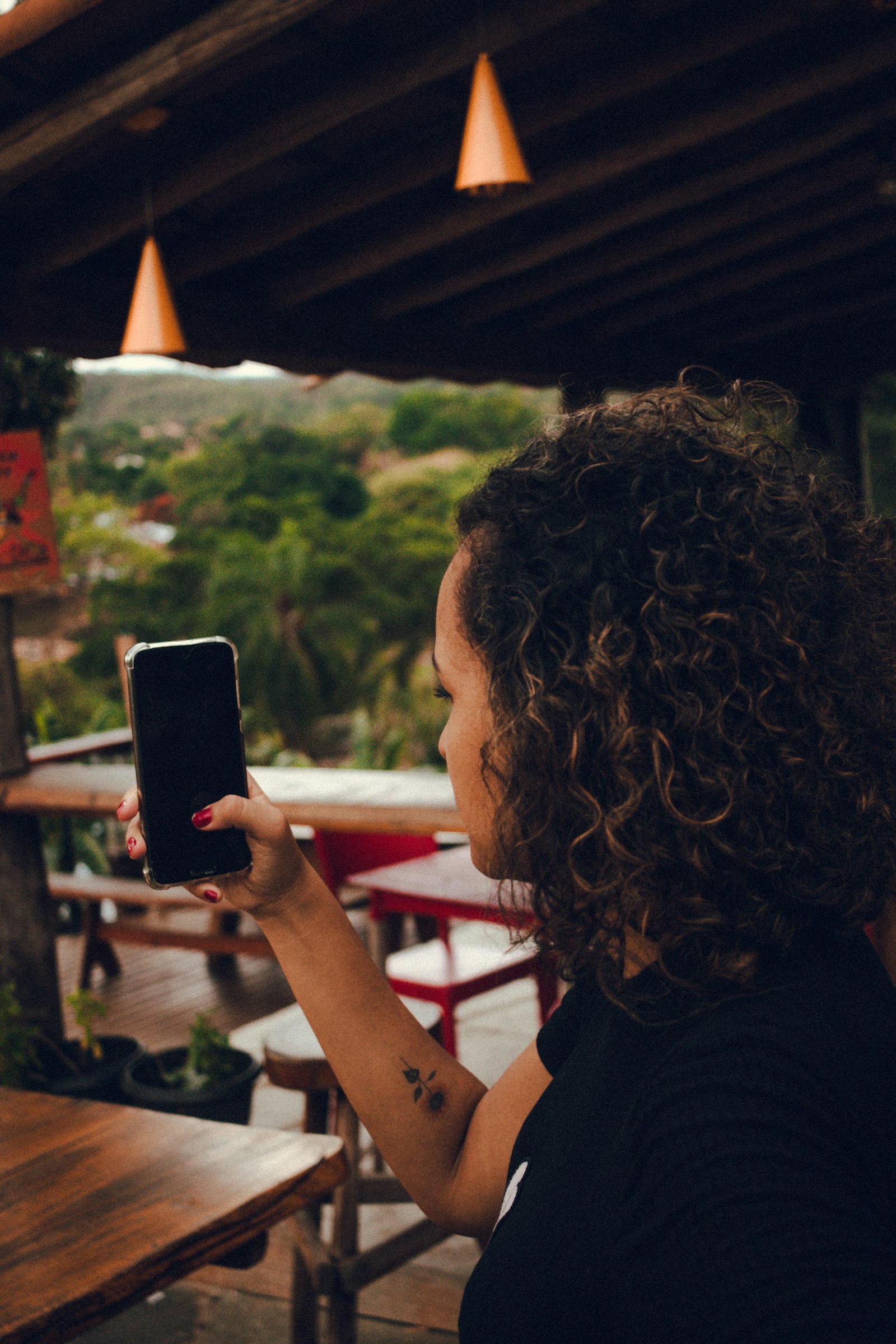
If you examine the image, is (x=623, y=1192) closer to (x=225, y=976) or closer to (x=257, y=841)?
(x=257, y=841)

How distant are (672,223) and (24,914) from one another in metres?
3.54

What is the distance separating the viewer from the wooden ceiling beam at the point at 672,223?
4047 mm

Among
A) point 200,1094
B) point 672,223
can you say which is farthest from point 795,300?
point 200,1094

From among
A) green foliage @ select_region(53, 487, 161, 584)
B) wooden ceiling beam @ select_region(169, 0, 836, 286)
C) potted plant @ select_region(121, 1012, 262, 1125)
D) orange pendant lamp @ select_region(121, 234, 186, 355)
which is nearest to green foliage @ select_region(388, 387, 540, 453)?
green foliage @ select_region(53, 487, 161, 584)

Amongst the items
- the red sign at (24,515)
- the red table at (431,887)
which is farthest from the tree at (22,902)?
the red table at (431,887)

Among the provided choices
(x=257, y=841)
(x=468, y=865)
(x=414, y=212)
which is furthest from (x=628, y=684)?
(x=414, y=212)

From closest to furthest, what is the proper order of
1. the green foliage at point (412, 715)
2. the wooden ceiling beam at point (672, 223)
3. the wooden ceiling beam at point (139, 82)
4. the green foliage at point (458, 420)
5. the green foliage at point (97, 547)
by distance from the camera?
the wooden ceiling beam at point (139, 82) → the wooden ceiling beam at point (672, 223) → the green foliage at point (412, 715) → the green foliage at point (97, 547) → the green foliage at point (458, 420)

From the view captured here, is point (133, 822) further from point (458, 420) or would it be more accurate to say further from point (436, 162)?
point (458, 420)

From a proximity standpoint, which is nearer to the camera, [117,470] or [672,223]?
[672,223]

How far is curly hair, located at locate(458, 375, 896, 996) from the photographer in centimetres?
79

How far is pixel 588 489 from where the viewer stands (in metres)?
0.85

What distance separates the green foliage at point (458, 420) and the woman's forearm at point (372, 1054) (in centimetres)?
2407

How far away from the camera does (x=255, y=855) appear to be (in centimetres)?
114

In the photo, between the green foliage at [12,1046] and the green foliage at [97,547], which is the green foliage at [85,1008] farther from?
the green foliage at [97,547]
